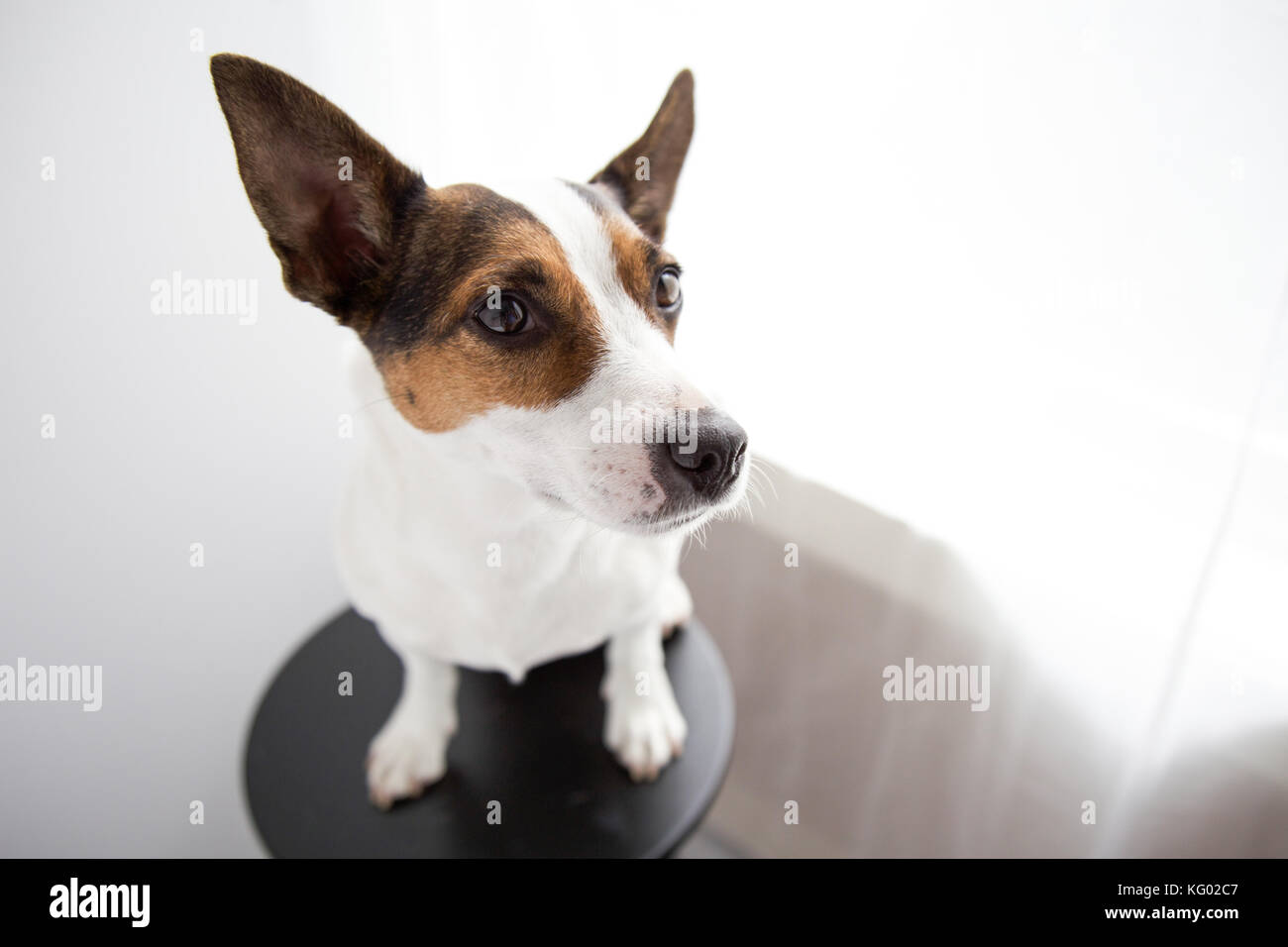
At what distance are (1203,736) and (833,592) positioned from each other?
749mm

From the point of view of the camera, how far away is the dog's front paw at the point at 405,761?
4.40 ft

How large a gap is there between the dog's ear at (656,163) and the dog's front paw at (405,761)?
922 millimetres

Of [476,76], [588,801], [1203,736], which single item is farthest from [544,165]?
[1203,736]

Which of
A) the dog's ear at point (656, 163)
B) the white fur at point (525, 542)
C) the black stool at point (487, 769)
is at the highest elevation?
the dog's ear at point (656, 163)

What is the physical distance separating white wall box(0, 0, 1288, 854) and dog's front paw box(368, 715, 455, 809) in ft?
2.13

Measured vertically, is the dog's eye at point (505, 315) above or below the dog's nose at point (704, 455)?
above

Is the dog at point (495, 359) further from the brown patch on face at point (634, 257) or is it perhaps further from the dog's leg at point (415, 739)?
the dog's leg at point (415, 739)

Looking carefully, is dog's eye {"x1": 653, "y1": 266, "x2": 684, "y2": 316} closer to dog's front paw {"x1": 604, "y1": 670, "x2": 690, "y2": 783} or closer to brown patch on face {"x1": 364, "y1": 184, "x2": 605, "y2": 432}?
brown patch on face {"x1": 364, "y1": 184, "x2": 605, "y2": 432}

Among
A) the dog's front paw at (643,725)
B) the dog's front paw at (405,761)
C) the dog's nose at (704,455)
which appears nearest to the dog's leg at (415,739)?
the dog's front paw at (405,761)

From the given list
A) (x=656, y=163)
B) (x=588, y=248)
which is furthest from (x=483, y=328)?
(x=656, y=163)

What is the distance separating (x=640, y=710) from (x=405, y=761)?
0.41 meters

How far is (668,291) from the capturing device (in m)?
1.10

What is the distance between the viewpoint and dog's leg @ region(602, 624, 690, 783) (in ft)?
4.49

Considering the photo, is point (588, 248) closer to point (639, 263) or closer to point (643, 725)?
point (639, 263)
